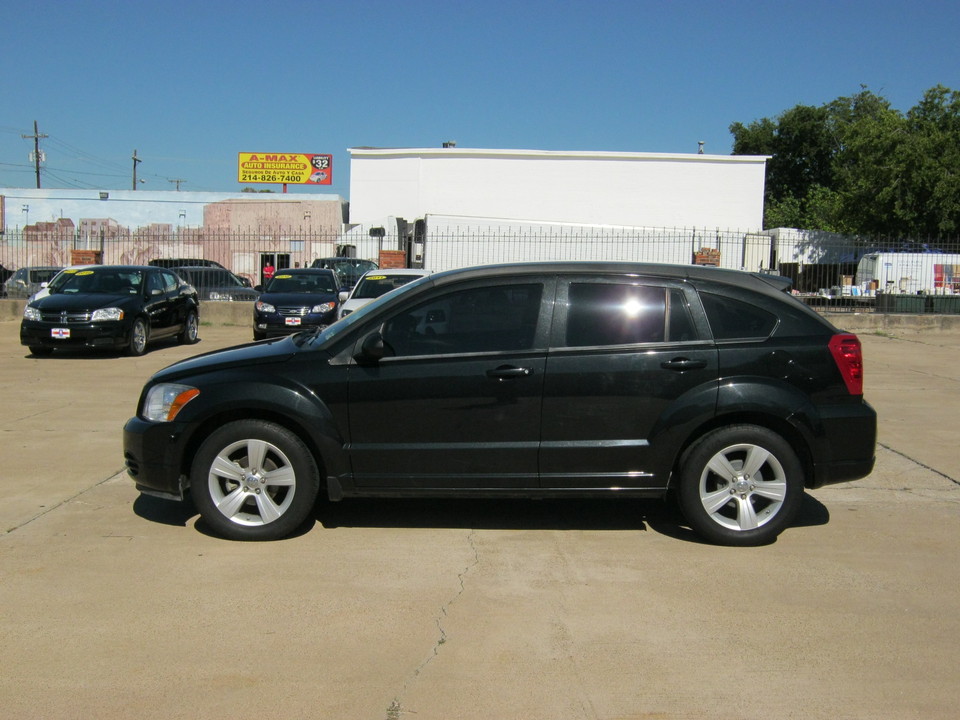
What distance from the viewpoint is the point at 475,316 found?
551cm

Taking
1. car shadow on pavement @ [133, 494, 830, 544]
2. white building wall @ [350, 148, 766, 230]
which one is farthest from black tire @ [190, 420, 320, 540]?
white building wall @ [350, 148, 766, 230]

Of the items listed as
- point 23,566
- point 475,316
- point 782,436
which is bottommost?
point 23,566

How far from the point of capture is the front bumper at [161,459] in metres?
5.46

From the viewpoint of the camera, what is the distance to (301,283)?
18406mm

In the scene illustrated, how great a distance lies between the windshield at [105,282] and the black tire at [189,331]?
5.00 feet

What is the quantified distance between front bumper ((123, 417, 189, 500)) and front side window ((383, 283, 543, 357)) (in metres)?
1.41

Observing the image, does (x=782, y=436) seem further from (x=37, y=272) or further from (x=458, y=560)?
(x=37, y=272)

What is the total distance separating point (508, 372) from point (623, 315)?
80 centimetres

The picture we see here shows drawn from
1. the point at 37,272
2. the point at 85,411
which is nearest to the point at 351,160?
the point at 37,272

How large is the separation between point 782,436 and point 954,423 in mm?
5148

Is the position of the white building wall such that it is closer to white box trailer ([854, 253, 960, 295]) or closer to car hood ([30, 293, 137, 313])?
white box trailer ([854, 253, 960, 295])

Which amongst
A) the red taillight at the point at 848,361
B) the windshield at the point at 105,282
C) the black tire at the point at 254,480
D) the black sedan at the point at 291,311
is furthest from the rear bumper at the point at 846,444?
the windshield at the point at 105,282

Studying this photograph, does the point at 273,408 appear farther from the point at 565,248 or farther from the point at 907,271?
the point at 907,271

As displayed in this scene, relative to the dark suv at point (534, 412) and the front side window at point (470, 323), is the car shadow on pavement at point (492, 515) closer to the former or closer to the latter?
the dark suv at point (534, 412)
